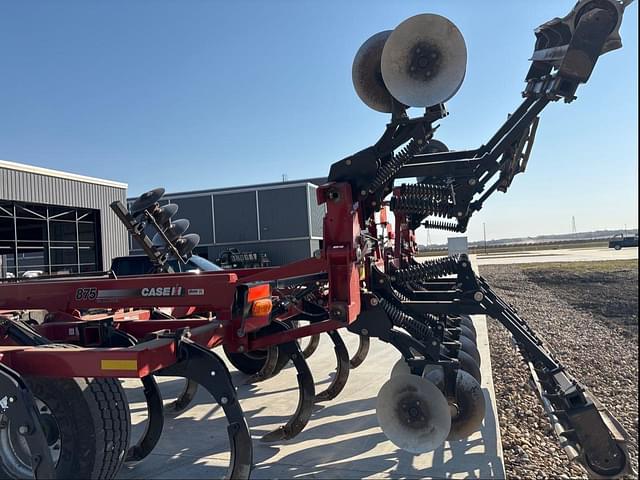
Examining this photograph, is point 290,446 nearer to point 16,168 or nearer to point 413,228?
point 413,228

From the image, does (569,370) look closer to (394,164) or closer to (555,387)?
(555,387)

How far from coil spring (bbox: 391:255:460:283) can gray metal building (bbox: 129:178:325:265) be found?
80.1 feet

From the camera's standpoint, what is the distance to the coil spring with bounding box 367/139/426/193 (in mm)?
3891

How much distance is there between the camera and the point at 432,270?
4102 mm

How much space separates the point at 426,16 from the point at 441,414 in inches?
116

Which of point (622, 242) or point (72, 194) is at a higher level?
point (72, 194)

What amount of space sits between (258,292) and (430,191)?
176 centimetres

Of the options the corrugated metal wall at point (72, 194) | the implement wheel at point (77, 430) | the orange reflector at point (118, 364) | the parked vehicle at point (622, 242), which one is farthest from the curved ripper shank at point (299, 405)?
the parked vehicle at point (622, 242)

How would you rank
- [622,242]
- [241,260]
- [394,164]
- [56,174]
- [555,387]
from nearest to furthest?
[555,387], [394,164], [56,174], [241,260], [622,242]

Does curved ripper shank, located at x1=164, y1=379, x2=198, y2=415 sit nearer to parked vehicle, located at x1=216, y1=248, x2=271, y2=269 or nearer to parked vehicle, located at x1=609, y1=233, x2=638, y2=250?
parked vehicle, located at x1=216, y1=248, x2=271, y2=269

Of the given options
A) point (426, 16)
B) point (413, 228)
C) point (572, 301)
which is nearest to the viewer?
point (426, 16)

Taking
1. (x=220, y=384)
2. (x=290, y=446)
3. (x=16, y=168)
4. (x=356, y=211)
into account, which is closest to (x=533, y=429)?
(x=290, y=446)

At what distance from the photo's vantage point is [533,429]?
4.52m

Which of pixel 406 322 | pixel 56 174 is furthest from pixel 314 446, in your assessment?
pixel 56 174
